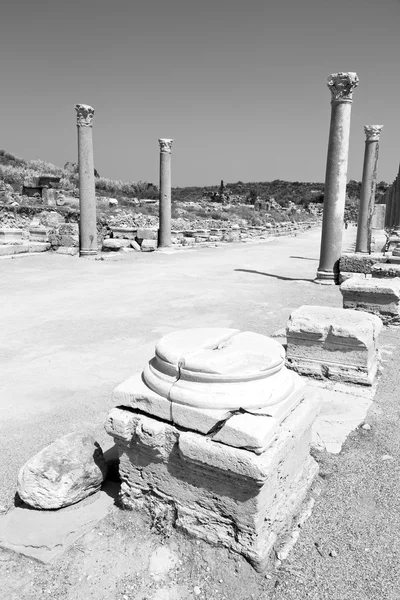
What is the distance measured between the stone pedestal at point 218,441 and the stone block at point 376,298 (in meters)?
4.57

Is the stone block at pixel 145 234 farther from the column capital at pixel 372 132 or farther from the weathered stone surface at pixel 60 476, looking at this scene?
the weathered stone surface at pixel 60 476

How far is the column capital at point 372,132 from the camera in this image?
597 inches

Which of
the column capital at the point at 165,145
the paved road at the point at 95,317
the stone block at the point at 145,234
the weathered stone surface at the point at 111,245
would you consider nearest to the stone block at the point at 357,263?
the paved road at the point at 95,317

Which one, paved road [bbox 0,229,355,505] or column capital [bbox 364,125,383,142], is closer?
paved road [bbox 0,229,355,505]

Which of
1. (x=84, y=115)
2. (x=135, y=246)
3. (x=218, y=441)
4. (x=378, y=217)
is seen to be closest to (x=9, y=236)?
(x=135, y=246)

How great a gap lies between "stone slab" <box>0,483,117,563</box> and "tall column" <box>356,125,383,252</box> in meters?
14.1

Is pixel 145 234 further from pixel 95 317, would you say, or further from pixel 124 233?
pixel 95 317

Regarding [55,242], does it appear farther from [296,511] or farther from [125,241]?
[296,511]

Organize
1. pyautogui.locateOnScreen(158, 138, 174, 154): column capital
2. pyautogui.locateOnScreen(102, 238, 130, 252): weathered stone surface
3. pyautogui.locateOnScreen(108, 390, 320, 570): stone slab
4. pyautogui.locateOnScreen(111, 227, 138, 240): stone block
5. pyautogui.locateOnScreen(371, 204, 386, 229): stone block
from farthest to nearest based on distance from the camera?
pyautogui.locateOnScreen(371, 204, 386, 229): stone block, pyautogui.locateOnScreen(111, 227, 138, 240): stone block, pyautogui.locateOnScreen(158, 138, 174, 154): column capital, pyautogui.locateOnScreen(102, 238, 130, 252): weathered stone surface, pyautogui.locateOnScreen(108, 390, 320, 570): stone slab

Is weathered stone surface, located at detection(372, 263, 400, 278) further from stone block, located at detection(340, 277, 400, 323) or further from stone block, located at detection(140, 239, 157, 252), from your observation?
stone block, located at detection(140, 239, 157, 252)

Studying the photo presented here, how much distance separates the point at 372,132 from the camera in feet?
50.3

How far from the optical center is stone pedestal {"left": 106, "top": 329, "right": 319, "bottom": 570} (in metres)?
2.37

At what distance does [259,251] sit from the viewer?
19.1 metres

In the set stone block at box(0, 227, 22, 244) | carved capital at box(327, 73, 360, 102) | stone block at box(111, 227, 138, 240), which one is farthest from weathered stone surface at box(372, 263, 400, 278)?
stone block at box(0, 227, 22, 244)
